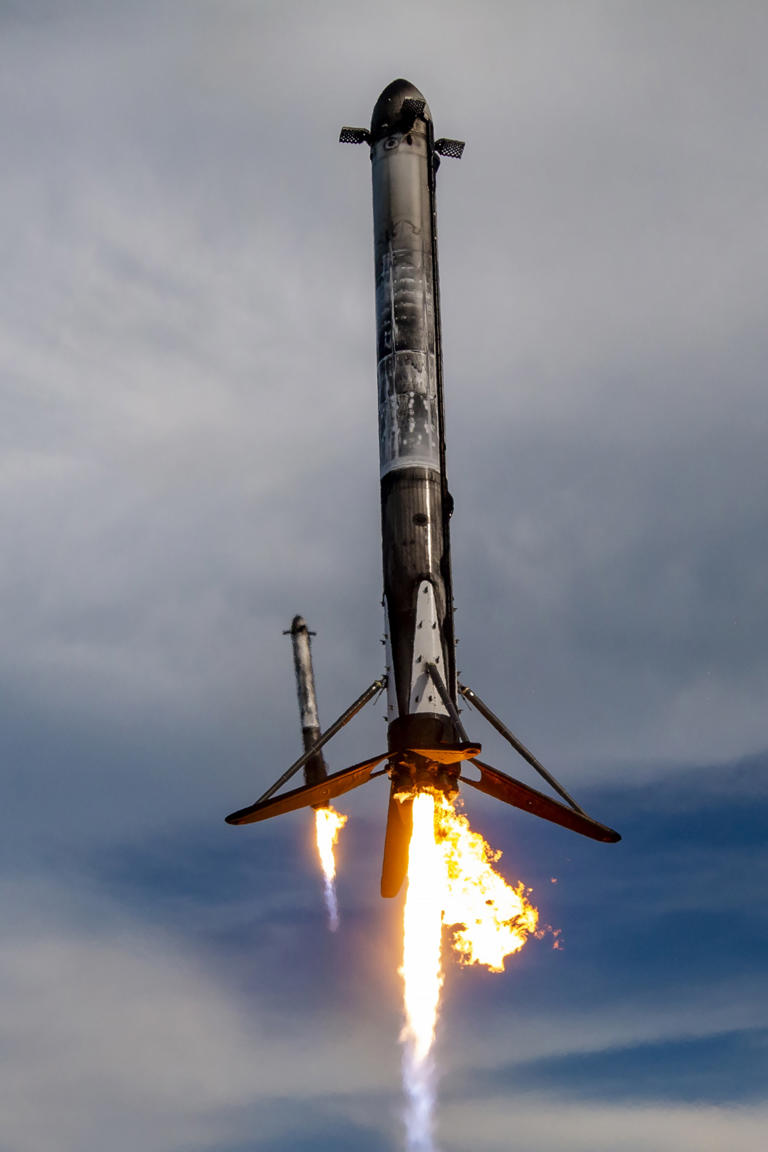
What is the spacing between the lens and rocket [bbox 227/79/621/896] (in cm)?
4328

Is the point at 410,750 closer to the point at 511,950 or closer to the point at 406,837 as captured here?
the point at 406,837

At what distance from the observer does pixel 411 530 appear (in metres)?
45.8

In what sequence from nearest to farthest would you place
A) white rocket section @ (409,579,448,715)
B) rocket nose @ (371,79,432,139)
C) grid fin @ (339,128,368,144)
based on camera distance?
1. white rocket section @ (409,579,448,715)
2. rocket nose @ (371,79,432,139)
3. grid fin @ (339,128,368,144)

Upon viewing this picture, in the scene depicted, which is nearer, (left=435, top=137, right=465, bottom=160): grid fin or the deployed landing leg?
the deployed landing leg

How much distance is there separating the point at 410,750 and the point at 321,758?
26.2 metres

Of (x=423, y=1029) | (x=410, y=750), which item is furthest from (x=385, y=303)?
(x=423, y=1029)

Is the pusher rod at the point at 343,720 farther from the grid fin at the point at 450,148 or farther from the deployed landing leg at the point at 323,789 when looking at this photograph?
the grid fin at the point at 450,148

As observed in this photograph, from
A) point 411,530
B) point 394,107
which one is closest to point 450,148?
point 394,107

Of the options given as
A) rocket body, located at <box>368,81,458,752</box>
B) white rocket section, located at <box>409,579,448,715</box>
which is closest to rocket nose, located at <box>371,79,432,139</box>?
rocket body, located at <box>368,81,458,752</box>

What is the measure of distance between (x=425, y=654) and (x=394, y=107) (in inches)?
787

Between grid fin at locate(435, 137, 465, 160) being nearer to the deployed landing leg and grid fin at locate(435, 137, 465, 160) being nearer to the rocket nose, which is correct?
the rocket nose

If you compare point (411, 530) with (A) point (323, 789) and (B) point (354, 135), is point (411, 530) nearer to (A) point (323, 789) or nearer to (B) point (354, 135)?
(A) point (323, 789)

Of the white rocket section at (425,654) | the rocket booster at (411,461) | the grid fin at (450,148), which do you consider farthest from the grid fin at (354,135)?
the white rocket section at (425,654)

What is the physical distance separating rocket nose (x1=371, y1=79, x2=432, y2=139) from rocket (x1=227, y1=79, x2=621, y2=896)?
5cm
